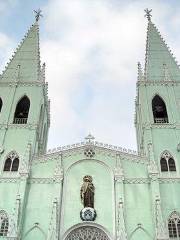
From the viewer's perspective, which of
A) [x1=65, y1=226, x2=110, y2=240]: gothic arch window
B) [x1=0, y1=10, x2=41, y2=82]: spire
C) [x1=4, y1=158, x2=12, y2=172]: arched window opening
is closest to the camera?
[x1=65, y1=226, x2=110, y2=240]: gothic arch window

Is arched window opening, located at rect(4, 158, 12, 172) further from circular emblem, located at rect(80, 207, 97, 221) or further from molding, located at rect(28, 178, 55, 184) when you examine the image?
circular emblem, located at rect(80, 207, 97, 221)

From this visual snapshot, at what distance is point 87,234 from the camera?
1071 inches

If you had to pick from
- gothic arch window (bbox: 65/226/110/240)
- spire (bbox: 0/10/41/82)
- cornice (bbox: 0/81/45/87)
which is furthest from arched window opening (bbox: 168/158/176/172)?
spire (bbox: 0/10/41/82)

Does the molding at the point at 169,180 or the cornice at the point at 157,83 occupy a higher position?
the cornice at the point at 157,83

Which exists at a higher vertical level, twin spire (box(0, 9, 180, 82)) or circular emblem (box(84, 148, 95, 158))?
twin spire (box(0, 9, 180, 82))

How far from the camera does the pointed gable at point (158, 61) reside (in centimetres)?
3784

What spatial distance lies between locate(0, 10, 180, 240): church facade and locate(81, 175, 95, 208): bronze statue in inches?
2.9

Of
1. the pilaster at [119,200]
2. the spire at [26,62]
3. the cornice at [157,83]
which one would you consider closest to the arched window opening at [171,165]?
the pilaster at [119,200]

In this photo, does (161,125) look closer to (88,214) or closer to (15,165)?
(88,214)

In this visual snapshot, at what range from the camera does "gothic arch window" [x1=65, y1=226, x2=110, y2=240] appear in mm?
27013

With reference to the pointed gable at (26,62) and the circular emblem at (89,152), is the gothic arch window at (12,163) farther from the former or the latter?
the pointed gable at (26,62)

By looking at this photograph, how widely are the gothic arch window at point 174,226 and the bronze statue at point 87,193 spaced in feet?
18.2

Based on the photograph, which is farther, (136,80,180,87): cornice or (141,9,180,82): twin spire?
(141,9,180,82): twin spire

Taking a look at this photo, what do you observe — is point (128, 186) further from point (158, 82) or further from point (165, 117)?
point (158, 82)
